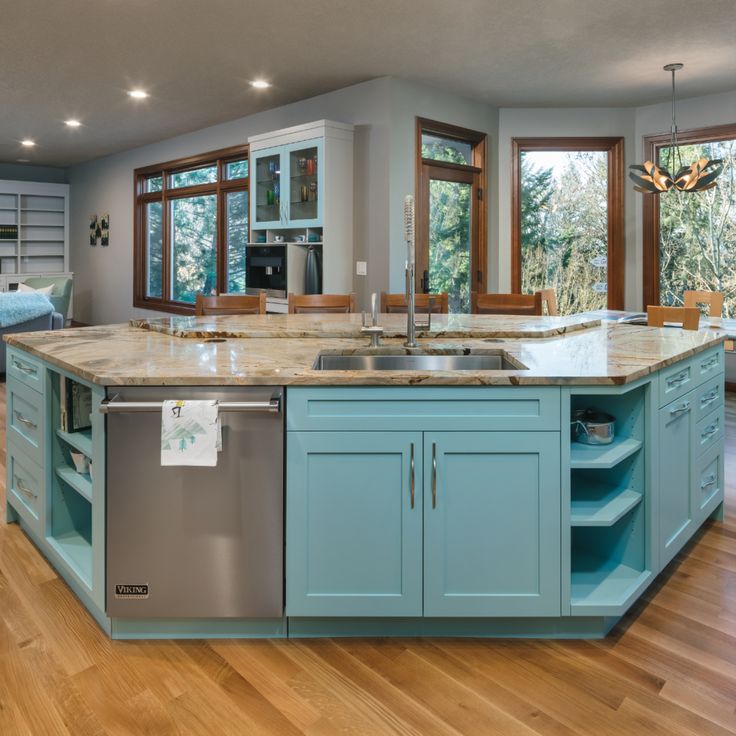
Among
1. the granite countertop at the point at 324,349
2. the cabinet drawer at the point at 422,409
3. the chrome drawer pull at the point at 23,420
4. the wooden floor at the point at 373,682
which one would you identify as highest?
the granite countertop at the point at 324,349

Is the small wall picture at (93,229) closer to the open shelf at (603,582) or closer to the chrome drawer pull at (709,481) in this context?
the chrome drawer pull at (709,481)

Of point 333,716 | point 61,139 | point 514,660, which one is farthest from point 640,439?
point 61,139

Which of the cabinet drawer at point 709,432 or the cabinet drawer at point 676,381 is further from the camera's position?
the cabinet drawer at point 709,432

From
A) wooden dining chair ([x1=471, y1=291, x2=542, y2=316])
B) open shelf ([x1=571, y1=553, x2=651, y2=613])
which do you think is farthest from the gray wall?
open shelf ([x1=571, y1=553, x2=651, y2=613])

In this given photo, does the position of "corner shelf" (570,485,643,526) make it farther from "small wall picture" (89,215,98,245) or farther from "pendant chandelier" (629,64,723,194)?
"small wall picture" (89,215,98,245)

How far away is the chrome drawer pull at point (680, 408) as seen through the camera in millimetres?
2309

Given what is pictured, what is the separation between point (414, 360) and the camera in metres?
2.54

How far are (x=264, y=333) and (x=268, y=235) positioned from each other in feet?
11.7

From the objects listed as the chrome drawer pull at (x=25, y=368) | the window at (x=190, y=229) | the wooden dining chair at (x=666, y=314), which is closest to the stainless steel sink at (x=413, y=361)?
the chrome drawer pull at (x=25, y=368)

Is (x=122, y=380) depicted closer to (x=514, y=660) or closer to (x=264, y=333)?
(x=264, y=333)

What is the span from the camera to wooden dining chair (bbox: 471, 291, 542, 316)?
4.09 meters

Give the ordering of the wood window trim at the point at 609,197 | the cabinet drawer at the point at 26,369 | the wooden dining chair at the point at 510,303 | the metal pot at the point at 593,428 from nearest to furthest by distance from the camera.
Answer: the metal pot at the point at 593,428 → the cabinet drawer at the point at 26,369 → the wooden dining chair at the point at 510,303 → the wood window trim at the point at 609,197

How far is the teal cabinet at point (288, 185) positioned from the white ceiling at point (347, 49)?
0.55 m

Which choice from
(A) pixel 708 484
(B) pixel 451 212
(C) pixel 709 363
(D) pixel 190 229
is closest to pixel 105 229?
(D) pixel 190 229
